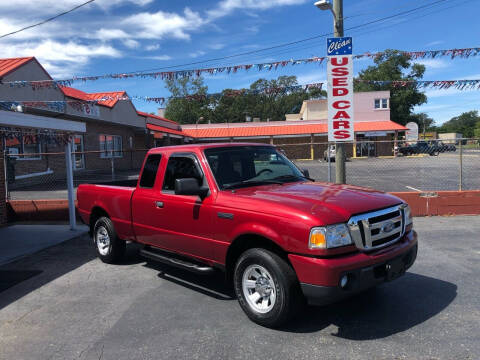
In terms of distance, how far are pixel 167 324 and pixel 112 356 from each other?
2.26 feet

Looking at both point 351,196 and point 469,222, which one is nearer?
point 351,196

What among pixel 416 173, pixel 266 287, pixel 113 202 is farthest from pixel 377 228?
pixel 416 173

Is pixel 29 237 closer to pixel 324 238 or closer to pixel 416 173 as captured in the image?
pixel 324 238

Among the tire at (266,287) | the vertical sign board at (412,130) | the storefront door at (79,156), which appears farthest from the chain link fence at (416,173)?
the vertical sign board at (412,130)

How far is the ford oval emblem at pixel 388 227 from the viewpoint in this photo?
3652mm

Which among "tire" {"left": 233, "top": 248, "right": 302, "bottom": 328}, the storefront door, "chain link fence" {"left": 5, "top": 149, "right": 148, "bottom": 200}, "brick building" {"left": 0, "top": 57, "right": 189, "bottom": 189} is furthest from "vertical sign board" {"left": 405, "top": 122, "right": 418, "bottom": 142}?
"tire" {"left": 233, "top": 248, "right": 302, "bottom": 328}

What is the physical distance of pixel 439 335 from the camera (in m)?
3.43

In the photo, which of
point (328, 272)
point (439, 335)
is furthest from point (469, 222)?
point (328, 272)

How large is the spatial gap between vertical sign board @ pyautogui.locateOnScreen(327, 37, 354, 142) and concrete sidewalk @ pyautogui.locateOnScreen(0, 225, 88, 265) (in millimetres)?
6271

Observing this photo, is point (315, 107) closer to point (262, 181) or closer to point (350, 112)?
point (350, 112)

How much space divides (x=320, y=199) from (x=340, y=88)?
5.31 metres

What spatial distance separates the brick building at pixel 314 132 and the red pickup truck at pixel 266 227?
3469 cm

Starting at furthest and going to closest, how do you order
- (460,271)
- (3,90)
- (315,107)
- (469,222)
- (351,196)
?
(315,107) < (3,90) < (469,222) < (460,271) < (351,196)

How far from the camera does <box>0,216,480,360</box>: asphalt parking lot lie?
3.30 meters
